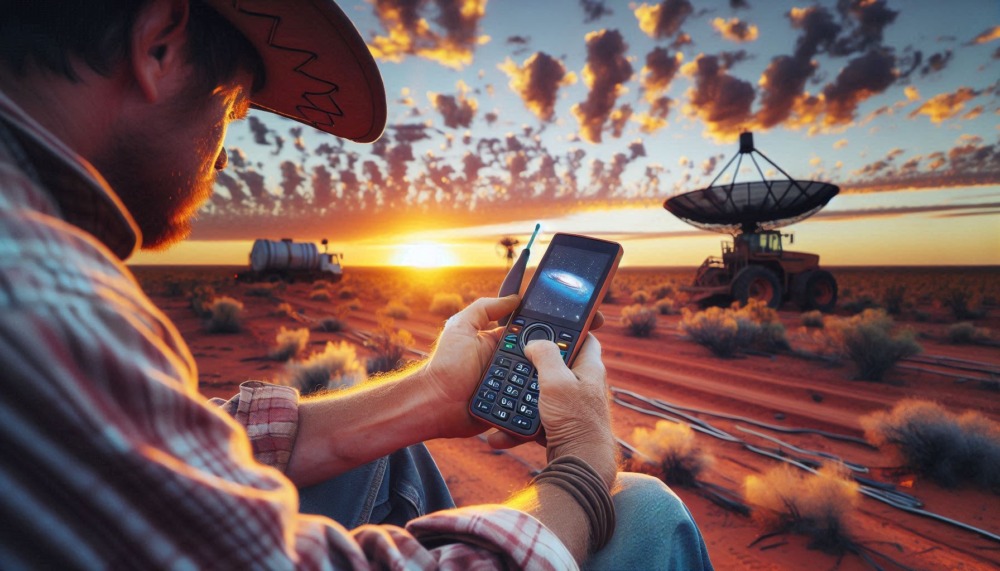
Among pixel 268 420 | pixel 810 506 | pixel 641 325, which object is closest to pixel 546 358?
pixel 268 420

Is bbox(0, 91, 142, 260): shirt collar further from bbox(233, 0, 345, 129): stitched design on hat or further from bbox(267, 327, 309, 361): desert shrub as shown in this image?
bbox(267, 327, 309, 361): desert shrub

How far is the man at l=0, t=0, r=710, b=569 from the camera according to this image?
0.45 meters

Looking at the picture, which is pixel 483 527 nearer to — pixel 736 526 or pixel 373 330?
pixel 736 526

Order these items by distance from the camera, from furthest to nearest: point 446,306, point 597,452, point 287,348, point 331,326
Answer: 1. point 446,306
2. point 331,326
3. point 287,348
4. point 597,452

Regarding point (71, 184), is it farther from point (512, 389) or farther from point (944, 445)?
point (944, 445)

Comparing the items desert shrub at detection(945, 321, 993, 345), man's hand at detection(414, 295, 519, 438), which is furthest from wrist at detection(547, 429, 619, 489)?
desert shrub at detection(945, 321, 993, 345)

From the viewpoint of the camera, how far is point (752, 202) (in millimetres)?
12805

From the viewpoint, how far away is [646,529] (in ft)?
3.68

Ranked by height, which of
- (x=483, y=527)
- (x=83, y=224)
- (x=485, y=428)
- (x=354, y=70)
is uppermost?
(x=354, y=70)

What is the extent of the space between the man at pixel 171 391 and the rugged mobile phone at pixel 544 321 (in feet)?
0.49

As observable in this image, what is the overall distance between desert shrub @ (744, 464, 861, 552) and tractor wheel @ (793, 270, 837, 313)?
11649 mm

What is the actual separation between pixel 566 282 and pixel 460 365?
645 millimetres

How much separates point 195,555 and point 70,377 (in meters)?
0.23

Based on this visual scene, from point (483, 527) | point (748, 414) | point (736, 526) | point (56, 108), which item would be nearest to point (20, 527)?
point (483, 527)
